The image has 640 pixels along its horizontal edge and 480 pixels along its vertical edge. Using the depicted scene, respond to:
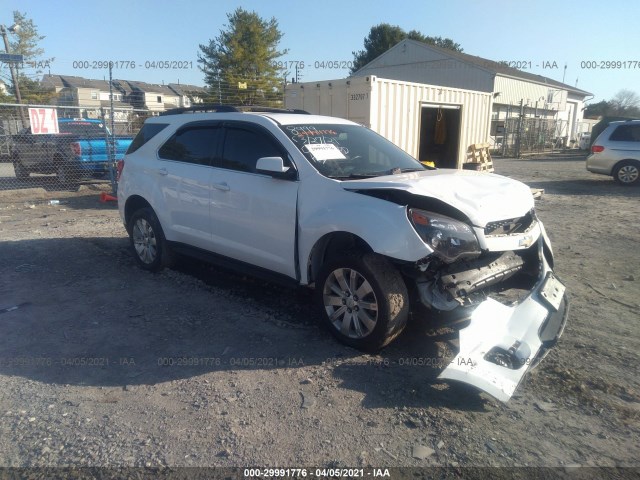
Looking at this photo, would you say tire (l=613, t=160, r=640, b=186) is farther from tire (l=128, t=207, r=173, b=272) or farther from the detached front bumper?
tire (l=128, t=207, r=173, b=272)

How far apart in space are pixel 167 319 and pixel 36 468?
2.05 metres

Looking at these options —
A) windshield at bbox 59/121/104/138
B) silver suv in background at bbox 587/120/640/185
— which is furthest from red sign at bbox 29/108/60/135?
silver suv in background at bbox 587/120/640/185

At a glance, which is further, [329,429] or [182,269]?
[182,269]

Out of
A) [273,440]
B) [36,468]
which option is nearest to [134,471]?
[36,468]

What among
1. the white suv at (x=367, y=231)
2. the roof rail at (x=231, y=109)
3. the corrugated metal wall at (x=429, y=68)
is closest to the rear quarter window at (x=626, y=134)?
the white suv at (x=367, y=231)

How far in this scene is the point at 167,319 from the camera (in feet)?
15.4

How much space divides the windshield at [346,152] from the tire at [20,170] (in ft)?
39.2

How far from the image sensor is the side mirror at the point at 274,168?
4.25 metres

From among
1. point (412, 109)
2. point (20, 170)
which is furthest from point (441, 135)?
point (20, 170)

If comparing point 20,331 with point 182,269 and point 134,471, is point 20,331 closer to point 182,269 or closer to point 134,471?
point 182,269

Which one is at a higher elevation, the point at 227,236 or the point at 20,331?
the point at 227,236

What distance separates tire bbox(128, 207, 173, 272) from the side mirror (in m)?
2.06

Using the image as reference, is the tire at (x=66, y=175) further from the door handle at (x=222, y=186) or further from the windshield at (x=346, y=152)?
the windshield at (x=346, y=152)

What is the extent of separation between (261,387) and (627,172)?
46.8 feet
